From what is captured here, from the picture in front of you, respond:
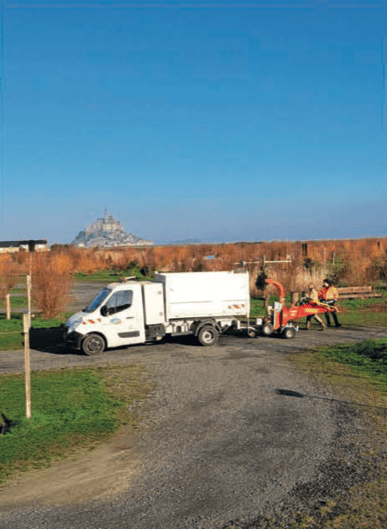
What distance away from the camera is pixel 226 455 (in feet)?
30.4

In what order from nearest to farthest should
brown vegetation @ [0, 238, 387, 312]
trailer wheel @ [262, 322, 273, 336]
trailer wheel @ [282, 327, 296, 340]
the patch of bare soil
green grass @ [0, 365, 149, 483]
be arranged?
1. the patch of bare soil
2. green grass @ [0, 365, 149, 483]
3. trailer wheel @ [282, 327, 296, 340]
4. trailer wheel @ [262, 322, 273, 336]
5. brown vegetation @ [0, 238, 387, 312]

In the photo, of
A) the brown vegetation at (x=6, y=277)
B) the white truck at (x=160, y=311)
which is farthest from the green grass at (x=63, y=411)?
the brown vegetation at (x=6, y=277)

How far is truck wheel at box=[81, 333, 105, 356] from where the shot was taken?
18.0 meters

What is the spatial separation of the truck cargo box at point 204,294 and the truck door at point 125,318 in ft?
3.12

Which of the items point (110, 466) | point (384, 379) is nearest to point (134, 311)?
point (384, 379)

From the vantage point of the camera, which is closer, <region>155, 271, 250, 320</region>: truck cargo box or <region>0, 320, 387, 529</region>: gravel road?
<region>0, 320, 387, 529</region>: gravel road

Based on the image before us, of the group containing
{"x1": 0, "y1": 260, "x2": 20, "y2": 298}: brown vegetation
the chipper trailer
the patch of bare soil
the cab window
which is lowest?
the patch of bare soil

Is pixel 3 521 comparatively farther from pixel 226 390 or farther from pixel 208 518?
pixel 226 390

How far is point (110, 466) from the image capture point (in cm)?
891

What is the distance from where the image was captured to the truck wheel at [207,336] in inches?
749

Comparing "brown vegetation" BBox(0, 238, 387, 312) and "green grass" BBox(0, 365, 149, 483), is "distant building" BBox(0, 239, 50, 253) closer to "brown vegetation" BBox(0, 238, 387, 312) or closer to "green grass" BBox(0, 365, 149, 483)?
"brown vegetation" BBox(0, 238, 387, 312)

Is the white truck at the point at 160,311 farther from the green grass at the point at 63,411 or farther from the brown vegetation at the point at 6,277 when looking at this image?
the brown vegetation at the point at 6,277

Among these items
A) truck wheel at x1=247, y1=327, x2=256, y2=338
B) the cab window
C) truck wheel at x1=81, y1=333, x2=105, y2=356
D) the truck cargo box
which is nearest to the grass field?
truck wheel at x1=247, y1=327, x2=256, y2=338

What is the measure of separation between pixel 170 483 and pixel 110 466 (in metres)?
1.16
